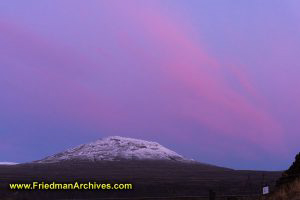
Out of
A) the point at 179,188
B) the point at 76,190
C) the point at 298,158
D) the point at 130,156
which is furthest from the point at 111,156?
the point at 298,158

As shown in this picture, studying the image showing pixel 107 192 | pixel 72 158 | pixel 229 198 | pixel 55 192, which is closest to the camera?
pixel 229 198

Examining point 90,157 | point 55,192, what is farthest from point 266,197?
point 90,157

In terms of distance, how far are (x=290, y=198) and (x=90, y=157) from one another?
584ft

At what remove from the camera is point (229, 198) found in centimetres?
2355

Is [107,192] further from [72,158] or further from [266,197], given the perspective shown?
[72,158]

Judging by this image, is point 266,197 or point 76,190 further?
point 76,190

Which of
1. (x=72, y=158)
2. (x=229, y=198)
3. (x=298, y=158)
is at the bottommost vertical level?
(x=229, y=198)

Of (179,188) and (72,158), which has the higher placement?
(72,158)

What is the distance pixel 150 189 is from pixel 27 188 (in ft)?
77.4

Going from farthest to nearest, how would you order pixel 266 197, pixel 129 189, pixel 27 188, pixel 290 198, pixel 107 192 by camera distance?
1. pixel 129 189
2. pixel 107 192
3. pixel 27 188
4. pixel 266 197
5. pixel 290 198

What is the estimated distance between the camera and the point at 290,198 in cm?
1930

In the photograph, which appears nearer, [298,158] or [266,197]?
[266,197]

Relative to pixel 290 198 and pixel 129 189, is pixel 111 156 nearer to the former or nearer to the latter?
pixel 129 189

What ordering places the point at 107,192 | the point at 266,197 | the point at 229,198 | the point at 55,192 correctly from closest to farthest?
the point at 266,197
the point at 229,198
the point at 55,192
the point at 107,192
